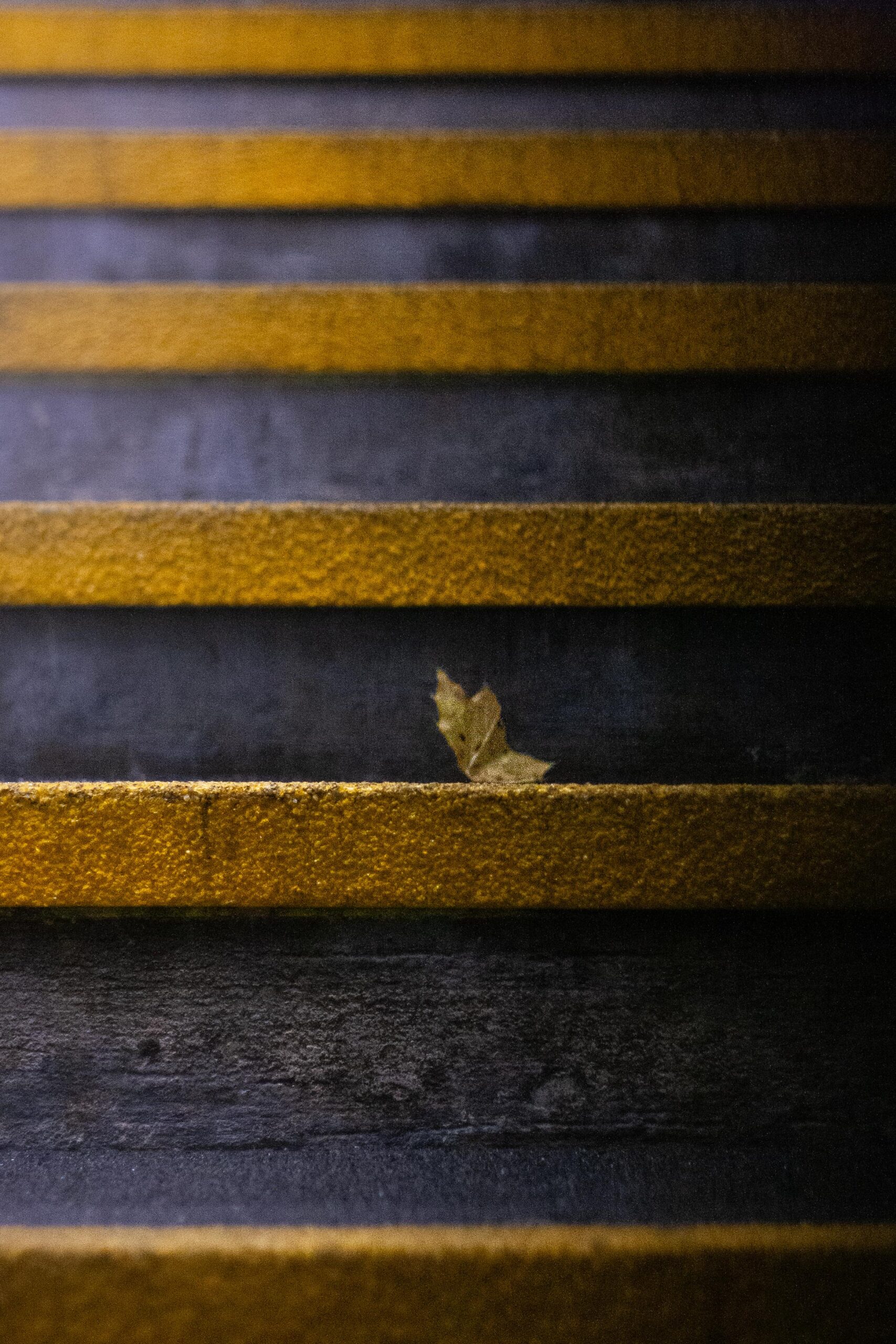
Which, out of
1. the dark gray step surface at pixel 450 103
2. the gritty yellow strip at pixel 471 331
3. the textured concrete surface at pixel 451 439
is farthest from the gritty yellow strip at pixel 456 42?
the textured concrete surface at pixel 451 439

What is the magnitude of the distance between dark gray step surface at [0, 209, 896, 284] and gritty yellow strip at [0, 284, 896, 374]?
14 cm

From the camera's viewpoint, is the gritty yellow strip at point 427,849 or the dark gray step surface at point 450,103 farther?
the dark gray step surface at point 450,103

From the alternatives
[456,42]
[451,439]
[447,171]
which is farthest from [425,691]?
[456,42]

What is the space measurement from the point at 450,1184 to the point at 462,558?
3.34 feet

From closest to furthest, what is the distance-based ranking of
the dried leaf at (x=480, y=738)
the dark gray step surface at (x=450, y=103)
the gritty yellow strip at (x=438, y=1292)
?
the gritty yellow strip at (x=438, y=1292) → the dried leaf at (x=480, y=738) → the dark gray step surface at (x=450, y=103)

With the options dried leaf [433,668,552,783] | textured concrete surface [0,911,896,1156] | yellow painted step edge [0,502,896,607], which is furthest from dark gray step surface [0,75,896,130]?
textured concrete surface [0,911,896,1156]

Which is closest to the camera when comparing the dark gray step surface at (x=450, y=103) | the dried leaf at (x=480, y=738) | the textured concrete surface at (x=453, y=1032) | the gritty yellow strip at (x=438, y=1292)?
the gritty yellow strip at (x=438, y=1292)

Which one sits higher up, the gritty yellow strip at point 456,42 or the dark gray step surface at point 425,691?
the gritty yellow strip at point 456,42

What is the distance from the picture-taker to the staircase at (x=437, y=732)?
1.14 metres

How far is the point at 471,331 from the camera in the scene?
155 centimetres

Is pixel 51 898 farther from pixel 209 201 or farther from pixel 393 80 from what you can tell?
pixel 393 80

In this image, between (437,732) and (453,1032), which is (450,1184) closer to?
(453,1032)

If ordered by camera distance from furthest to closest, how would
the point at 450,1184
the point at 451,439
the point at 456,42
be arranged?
1. the point at 456,42
2. the point at 451,439
3. the point at 450,1184

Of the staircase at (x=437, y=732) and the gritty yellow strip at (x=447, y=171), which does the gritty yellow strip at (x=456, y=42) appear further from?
the gritty yellow strip at (x=447, y=171)
